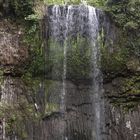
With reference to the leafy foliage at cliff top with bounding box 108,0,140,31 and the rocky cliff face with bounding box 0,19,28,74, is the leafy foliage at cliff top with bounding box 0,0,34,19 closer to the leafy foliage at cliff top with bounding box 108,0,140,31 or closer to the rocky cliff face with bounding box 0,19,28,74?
the rocky cliff face with bounding box 0,19,28,74

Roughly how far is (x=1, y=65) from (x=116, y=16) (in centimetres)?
424

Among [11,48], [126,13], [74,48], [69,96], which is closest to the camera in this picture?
[11,48]

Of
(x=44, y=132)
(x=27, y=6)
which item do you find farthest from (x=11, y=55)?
(x=44, y=132)

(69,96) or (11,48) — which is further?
(69,96)

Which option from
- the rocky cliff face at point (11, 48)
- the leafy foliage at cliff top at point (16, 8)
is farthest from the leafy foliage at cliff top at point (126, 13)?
the rocky cliff face at point (11, 48)

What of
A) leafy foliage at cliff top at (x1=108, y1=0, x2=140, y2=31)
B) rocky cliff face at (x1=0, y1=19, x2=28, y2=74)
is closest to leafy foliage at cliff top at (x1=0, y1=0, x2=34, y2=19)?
rocky cliff face at (x1=0, y1=19, x2=28, y2=74)

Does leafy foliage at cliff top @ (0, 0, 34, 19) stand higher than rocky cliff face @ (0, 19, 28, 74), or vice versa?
leafy foliage at cliff top @ (0, 0, 34, 19)

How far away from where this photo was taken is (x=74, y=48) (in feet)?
45.8

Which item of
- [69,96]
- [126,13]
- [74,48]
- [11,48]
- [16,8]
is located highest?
[126,13]

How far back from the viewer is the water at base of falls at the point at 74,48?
13.8 m

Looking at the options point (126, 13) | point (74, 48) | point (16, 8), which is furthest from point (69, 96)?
point (126, 13)

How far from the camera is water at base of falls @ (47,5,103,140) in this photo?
45.2ft

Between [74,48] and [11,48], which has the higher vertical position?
[74,48]

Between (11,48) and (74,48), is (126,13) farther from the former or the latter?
(11,48)
